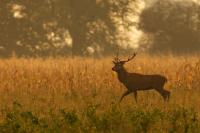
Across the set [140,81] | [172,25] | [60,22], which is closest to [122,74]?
[140,81]

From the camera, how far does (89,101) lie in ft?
38.6

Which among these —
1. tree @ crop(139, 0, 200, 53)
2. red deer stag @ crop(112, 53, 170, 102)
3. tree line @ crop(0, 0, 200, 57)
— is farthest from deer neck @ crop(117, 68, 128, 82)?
tree @ crop(139, 0, 200, 53)

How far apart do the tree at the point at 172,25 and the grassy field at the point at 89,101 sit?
29.3 meters

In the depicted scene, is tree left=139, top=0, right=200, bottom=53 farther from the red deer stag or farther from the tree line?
the red deer stag

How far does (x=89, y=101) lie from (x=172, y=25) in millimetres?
37728

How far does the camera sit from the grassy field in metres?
9.00

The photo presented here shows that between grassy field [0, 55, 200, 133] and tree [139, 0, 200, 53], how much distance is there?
2933 cm

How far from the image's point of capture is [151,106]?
36.6 ft

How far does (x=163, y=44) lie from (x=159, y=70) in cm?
3285

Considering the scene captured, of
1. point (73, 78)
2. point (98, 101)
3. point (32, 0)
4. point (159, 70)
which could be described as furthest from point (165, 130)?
point (32, 0)

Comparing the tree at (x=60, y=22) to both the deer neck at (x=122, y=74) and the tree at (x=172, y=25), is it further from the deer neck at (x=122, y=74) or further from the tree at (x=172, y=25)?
the deer neck at (x=122, y=74)

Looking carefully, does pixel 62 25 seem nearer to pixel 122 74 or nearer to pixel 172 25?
pixel 172 25

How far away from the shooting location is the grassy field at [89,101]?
900cm

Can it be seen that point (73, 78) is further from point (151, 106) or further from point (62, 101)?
point (151, 106)
